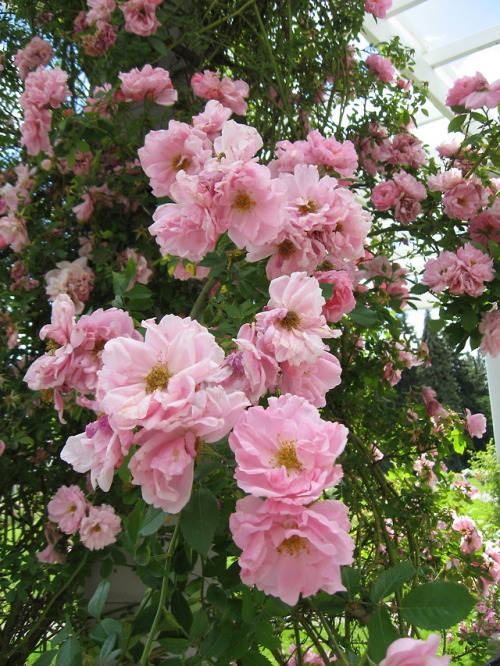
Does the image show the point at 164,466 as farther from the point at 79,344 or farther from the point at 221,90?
the point at 221,90

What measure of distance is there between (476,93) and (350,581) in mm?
1153

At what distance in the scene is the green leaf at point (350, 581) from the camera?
53 cm

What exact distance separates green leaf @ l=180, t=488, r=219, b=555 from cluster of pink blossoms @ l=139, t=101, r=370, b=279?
275mm

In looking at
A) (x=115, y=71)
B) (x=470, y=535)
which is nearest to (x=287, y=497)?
(x=115, y=71)

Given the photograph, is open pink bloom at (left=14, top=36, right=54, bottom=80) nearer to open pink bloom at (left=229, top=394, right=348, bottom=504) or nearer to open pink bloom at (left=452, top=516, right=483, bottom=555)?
open pink bloom at (left=229, top=394, right=348, bottom=504)

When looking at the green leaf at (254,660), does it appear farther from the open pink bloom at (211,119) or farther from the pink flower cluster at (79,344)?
the open pink bloom at (211,119)

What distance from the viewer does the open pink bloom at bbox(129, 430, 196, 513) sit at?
1.37 ft

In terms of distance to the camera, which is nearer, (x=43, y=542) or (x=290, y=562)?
(x=290, y=562)

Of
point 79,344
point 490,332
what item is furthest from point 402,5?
point 79,344

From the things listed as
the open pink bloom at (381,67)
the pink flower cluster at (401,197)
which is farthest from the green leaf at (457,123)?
the open pink bloom at (381,67)

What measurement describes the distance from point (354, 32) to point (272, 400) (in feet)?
4.41

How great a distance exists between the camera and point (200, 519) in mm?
489

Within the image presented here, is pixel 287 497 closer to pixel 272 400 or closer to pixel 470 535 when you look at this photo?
pixel 272 400

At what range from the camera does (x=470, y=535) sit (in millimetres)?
1690
